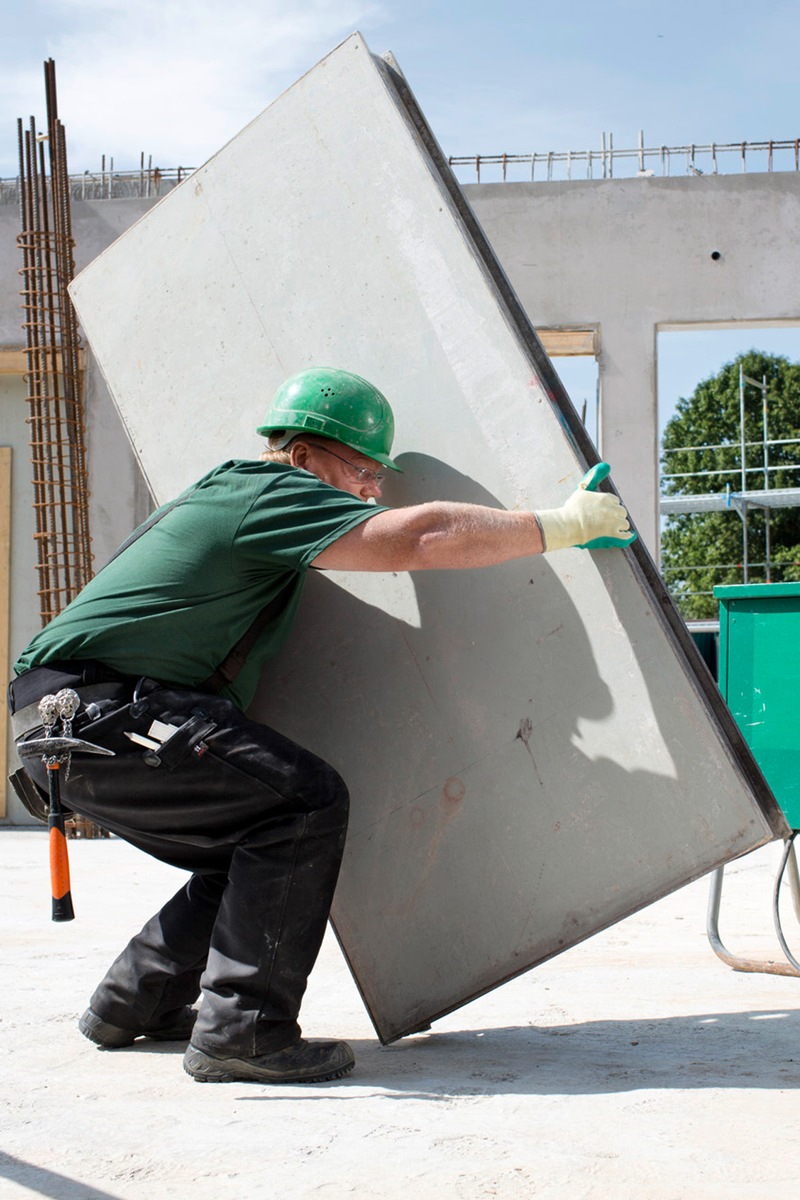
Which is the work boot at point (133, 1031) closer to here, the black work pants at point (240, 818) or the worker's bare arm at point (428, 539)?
the black work pants at point (240, 818)

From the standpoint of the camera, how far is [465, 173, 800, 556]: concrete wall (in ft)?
27.9

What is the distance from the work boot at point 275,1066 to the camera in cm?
258

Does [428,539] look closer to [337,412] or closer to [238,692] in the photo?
[337,412]

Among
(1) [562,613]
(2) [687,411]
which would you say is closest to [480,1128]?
(1) [562,613]

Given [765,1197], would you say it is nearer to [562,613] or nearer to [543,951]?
[543,951]

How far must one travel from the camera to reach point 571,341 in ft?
29.0

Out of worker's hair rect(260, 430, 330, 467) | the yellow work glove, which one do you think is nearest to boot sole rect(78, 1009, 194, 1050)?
worker's hair rect(260, 430, 330, 467)

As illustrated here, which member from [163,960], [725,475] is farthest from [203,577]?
[725,475]

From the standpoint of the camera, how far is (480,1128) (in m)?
2.21

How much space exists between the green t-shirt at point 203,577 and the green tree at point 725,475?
39.7m

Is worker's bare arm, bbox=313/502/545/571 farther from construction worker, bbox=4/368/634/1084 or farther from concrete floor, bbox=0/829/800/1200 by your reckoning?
concrete floor, bbox=0/829/800/1200

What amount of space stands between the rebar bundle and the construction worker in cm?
582

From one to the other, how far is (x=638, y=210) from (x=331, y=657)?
21.6 ft

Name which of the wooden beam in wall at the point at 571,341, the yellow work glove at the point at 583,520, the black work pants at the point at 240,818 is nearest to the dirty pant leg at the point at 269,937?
the black work pants at the point at 240,818
